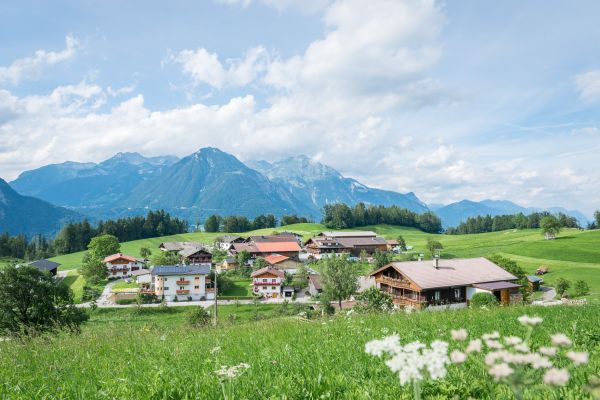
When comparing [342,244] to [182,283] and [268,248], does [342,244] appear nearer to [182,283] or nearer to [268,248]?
[268,248]

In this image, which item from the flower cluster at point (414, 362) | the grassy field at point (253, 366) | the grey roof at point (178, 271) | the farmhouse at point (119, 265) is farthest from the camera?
the farmhouse at point (119, 265)

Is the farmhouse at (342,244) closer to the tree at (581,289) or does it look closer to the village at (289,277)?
the village at (289,277)

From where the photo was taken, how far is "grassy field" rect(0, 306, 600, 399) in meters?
4.35

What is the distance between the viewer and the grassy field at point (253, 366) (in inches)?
171

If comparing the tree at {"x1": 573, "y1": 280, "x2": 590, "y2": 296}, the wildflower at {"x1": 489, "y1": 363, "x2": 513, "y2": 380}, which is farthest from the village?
the wildflower at {"x1": 489, "y1": 363, "x2": 513, "y2": 380}

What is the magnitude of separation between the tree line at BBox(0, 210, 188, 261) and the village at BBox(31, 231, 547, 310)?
4608cm

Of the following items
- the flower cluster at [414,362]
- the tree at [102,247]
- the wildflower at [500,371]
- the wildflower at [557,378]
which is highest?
the wildflower at [557,378]

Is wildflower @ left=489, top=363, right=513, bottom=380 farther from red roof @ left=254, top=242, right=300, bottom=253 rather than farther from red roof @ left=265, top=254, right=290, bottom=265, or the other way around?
red roof @ left=254, top=242, right=300, bottom=253

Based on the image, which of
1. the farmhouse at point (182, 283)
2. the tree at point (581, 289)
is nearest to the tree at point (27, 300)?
the farmhouse at point (182, 283)

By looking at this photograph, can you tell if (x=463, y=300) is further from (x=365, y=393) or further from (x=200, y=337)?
(x=365, y=393)

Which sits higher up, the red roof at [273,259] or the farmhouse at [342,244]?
the farmhouse at [342,244]

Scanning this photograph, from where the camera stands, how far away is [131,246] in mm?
155375

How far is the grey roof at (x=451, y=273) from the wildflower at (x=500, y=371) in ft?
167

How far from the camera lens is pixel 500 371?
2037 millimetres
